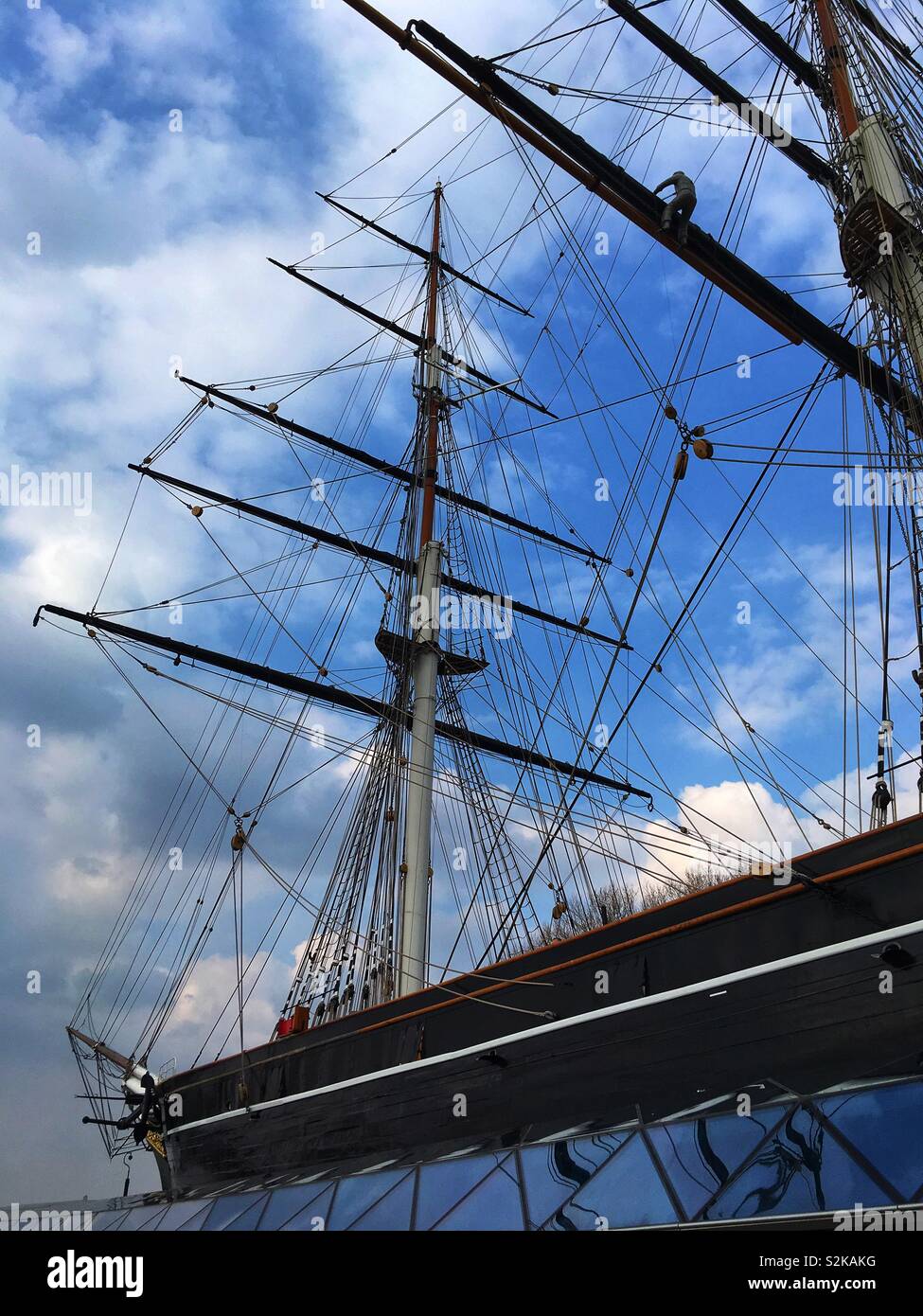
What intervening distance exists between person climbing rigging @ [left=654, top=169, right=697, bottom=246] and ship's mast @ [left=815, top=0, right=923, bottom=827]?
2.39 m

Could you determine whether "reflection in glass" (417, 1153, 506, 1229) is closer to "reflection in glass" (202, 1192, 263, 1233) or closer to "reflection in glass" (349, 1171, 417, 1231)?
"reflection in glass" (349, 1171, 417, 1231)

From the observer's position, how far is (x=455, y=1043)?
27.3 feet

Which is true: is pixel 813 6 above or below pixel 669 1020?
above

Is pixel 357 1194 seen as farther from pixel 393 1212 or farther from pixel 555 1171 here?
pixel 555 1171

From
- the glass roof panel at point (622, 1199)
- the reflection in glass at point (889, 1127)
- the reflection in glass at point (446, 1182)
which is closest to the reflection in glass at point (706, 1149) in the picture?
the glass roof panel at point (622, 1199)

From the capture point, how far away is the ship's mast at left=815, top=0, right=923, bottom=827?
893 centimetres

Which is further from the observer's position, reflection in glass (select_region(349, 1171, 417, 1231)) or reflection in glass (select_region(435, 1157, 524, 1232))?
reflection in glass (select_region(349, 1171, 417, 1231))

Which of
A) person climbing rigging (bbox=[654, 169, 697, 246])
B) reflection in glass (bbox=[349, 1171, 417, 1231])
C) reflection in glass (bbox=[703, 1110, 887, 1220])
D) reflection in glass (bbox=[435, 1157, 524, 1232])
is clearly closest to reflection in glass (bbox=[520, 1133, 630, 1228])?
reflection in glass (bbox=[435, 1157, 524, 1232])

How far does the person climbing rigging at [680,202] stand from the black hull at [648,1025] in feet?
17.3

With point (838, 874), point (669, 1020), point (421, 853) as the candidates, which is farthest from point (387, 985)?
point (838, 874)

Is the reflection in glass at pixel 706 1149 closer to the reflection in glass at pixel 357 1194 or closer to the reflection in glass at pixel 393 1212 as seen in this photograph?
the reflection in glass at pixel 393 1212

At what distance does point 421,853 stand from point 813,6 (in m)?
11.7
